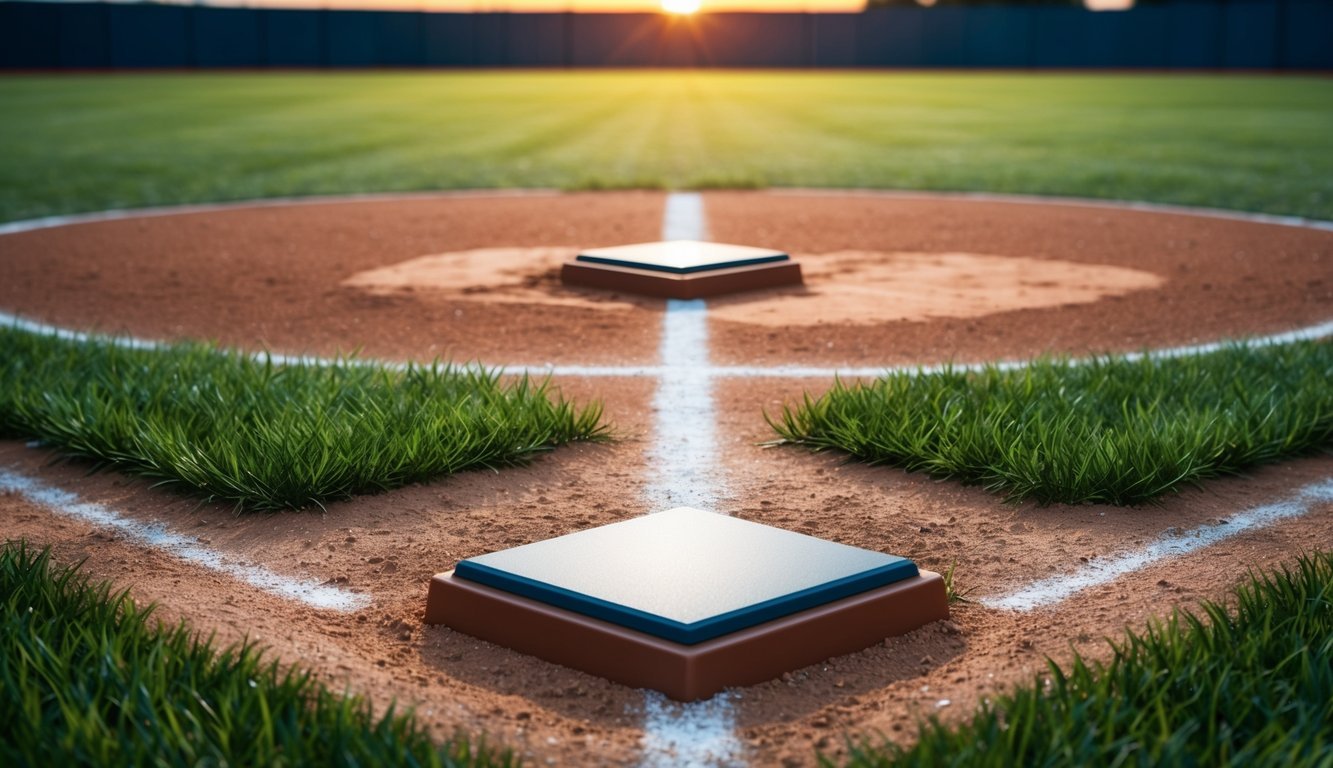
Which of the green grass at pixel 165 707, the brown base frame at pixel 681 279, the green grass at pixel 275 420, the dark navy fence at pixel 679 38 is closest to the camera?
the green grass at pixel 165 707

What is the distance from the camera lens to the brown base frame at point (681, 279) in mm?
5957

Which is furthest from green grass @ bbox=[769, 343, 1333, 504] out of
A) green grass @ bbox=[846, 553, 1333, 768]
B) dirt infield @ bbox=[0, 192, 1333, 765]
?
green grass @ bbox=[846, 553, 1333, 768]

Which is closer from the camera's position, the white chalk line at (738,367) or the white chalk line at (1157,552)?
the white chalk line at (1157,552)

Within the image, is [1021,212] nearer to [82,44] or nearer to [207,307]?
[207,307]

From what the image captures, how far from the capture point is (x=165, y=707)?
1994mm

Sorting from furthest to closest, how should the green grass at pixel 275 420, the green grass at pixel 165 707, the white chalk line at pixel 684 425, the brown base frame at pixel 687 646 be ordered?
the white chalk line at pixel 684 425
the green grass at pixel 275 420
the brown base frame at pixel 687 646
the green grass at pixel 165 707

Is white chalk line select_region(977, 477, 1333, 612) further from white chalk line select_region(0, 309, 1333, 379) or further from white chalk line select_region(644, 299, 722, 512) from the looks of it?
white chalk line select_region(0, 309, 1333, 379)

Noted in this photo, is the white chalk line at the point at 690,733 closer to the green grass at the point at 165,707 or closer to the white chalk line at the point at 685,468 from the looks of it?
the white chalk line at the point at 685,468

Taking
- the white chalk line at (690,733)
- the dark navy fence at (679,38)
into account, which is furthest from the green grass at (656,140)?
the white chalk line at (690,733)

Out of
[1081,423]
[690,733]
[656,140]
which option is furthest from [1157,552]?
[656,140]

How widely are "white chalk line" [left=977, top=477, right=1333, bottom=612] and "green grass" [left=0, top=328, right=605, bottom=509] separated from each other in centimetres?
146

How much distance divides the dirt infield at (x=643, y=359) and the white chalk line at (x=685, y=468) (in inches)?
0.9

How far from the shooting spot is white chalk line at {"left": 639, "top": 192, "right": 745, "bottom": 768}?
83.9 inches

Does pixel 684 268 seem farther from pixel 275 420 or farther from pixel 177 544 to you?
pixel 177 544
